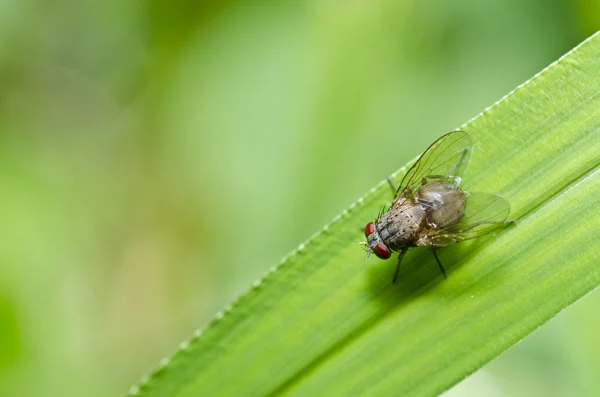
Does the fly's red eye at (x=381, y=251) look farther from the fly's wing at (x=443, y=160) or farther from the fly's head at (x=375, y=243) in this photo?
the fly's wing at (x=443, y=160)

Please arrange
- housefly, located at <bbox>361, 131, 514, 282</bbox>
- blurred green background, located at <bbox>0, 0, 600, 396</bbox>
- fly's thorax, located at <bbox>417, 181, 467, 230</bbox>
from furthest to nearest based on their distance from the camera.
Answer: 1. blurred green background, located at <bbox>0, 0, 600, 396</bbox>
2. fly's thorax, located at <bbox>417, 181, 467, 230</bbox>
3. housefly, located at <bbox>361, 131, 514, 282</bbox>

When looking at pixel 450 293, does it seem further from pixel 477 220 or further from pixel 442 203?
pixel 442 203

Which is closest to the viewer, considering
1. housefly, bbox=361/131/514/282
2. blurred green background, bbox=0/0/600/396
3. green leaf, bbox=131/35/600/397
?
green leaf, bbox=131/35/600/397

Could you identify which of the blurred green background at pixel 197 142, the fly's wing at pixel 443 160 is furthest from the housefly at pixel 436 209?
the blurred green background at pixel 197 142

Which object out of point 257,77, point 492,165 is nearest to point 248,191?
point 257,77

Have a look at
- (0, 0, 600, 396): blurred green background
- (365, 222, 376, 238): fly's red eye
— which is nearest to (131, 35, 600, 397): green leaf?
(365, 222, 376, 238): fly's red eye

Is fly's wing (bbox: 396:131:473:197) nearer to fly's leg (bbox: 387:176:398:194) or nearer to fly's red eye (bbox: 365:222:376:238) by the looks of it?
fly's leg (bbox: 387:176:398:194)

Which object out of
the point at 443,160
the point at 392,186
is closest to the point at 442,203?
the point at 443,160
